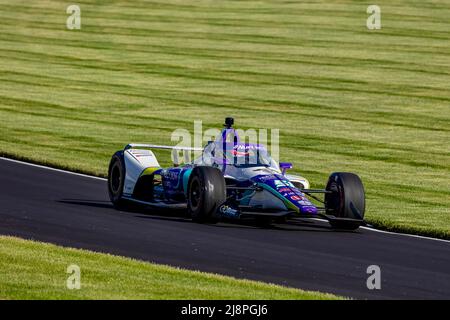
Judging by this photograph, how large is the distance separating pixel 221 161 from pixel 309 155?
776 centimetres

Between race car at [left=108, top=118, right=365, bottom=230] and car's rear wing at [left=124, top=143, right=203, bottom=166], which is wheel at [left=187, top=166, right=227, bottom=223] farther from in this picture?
car's rear wing at [left=124, top=143, right=203, bottom=166]

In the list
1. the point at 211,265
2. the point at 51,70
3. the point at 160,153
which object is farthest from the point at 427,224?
the point at 51,70

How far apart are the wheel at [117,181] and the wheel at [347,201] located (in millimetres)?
3762

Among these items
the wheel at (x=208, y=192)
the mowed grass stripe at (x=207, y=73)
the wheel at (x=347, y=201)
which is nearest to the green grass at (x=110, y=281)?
the wheel at (x=208, y=192)

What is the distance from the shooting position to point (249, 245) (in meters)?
15.9

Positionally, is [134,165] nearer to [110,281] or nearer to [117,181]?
A: [117,181]

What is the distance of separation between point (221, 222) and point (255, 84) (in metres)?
18.7

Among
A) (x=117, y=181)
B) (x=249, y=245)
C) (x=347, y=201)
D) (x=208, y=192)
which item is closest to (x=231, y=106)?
(x=117, y=181)

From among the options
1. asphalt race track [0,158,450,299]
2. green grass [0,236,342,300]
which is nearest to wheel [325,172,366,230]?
asphalt race track [0,158,450,299]

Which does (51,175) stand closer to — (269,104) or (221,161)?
(221,161)

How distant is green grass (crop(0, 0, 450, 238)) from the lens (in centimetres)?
2523

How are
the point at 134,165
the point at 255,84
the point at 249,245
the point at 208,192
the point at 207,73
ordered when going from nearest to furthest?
the point at 249,245 → the point at 208,192 → the point at 134,165 → the point at 255,84 → the point at 207,73

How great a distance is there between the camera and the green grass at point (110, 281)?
11.9 metres
